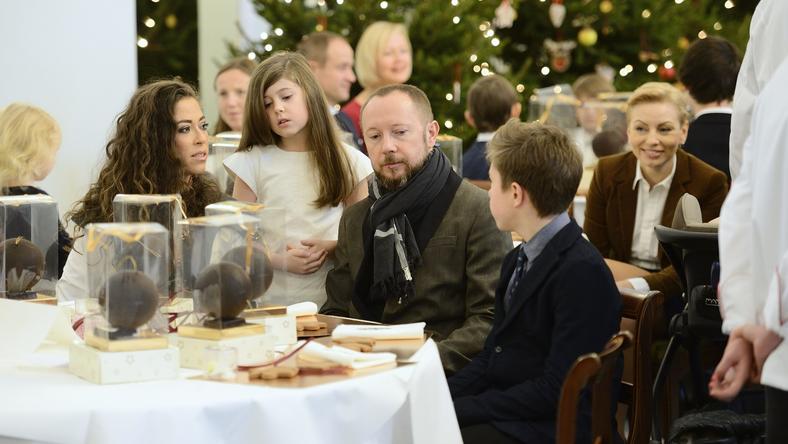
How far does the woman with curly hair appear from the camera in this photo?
394 cm

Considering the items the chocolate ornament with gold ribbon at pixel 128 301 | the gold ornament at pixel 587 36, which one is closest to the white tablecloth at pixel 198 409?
the chocolate ornament with gold ribbon at pixel 128 301

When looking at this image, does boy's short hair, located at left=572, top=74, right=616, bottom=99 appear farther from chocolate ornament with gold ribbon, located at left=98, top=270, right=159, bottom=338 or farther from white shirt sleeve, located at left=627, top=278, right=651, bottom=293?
chocolate ornament with gold ribbon, located at left=98, top=270, right=159, bottom=338

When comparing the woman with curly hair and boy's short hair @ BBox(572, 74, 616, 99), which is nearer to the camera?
the woman with curly hair

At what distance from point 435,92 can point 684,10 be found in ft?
11.2

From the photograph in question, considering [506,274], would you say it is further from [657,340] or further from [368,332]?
[657,340]

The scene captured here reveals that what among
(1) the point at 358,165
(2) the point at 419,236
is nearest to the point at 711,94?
(1) the point at 358,165

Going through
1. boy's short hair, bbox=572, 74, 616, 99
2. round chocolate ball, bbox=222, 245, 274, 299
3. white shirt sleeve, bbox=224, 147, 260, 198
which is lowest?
round chocolate ball, bbox=222, 245, 274, 299

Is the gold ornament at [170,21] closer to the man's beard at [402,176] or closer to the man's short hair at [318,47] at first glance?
the man's short hair at [318,47]

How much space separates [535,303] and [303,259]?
1193 mm

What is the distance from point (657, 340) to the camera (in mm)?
4633

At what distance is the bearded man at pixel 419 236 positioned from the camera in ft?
12.1

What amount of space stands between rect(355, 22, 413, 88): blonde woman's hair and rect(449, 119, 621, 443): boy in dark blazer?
402cm

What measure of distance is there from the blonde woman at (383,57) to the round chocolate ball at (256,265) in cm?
438

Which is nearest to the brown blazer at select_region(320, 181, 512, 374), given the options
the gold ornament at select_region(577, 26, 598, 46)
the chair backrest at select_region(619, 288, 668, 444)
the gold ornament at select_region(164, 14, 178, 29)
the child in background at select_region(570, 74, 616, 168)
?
the chair backrest at select_region(619, 288, 668, 444)
